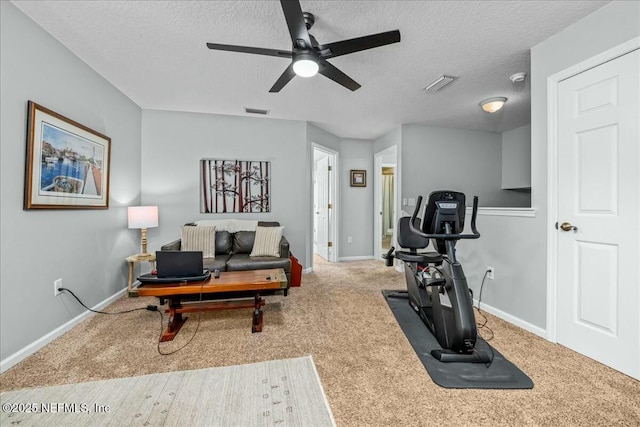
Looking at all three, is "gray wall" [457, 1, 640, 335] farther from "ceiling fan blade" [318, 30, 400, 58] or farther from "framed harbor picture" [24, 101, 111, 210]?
"framed harbor picture" [24, 101, 111, 210]

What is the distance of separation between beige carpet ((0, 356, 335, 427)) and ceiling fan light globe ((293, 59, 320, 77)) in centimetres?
205

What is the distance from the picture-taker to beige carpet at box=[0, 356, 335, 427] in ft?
4.39

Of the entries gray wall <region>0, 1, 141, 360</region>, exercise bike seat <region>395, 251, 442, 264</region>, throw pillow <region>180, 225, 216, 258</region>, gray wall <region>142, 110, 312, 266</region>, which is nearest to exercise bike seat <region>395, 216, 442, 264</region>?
exercise bike seat <region>395, 251, 442, 264</region>

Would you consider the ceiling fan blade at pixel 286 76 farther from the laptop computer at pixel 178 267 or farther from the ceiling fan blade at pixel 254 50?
the laptop computer at pixel 178 267

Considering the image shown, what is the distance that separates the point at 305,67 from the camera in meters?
1.87

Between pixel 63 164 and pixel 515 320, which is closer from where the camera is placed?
pixel 63 164

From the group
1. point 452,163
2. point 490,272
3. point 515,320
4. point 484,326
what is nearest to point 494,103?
point 452,163

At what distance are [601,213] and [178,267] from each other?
308 cm

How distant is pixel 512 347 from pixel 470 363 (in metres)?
0.49

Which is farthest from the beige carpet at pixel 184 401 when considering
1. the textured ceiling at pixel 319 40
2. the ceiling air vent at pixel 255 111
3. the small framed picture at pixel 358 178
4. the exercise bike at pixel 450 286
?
the small framed picture at pixel 358 178

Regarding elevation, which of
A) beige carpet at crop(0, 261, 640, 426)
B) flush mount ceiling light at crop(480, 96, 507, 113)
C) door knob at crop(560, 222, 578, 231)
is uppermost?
flush mount ceiling light at crop(480, 96, 507, 113)

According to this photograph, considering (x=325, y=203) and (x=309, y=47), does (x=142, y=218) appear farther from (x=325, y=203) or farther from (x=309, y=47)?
(x=325, y=203)

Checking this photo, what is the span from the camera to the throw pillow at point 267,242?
3.39m

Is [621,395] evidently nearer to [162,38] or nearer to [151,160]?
[162,38]
